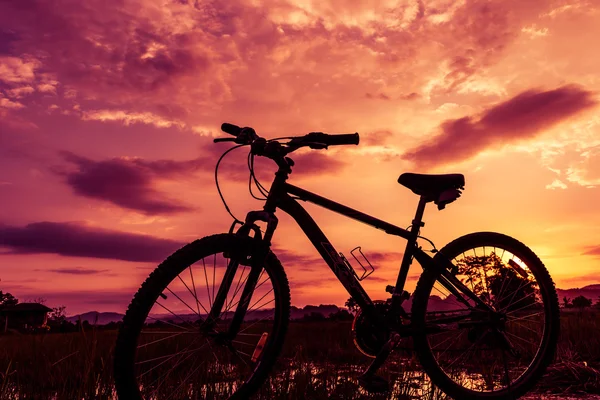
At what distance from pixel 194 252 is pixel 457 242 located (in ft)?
7.70

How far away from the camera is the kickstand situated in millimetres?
3730

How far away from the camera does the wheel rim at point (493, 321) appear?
4.36 m

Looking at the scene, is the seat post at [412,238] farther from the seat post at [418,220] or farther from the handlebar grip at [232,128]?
the handlebar grip at [232,128]

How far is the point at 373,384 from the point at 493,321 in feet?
4.30

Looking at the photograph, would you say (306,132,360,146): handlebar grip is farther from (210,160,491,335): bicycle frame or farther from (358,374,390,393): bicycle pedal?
(358,374,390,393): bicycle pedal

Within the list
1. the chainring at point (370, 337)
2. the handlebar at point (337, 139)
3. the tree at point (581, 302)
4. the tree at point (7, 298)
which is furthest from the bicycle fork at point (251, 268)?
the tree at point (7, 298)

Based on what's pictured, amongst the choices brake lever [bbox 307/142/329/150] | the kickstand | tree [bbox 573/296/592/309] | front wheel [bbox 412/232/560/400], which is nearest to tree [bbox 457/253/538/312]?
front wheel [bbox 412/232/560/400]

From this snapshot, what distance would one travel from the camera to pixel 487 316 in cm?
441

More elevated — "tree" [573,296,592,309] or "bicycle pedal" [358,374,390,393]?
"tree" [573,296,592,309]

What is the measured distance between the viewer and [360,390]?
4125mm

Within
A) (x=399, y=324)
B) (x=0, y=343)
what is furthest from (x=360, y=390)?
(x=0, y=343)

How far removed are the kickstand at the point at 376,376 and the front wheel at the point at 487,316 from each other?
265 millimetres

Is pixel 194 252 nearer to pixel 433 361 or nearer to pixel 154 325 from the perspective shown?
pixel 154 325

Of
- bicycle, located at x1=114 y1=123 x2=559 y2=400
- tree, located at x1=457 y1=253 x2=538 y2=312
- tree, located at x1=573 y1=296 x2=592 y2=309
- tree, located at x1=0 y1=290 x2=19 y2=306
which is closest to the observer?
bicycle, located at x1=114 y1=123 x2=559 y2=400
